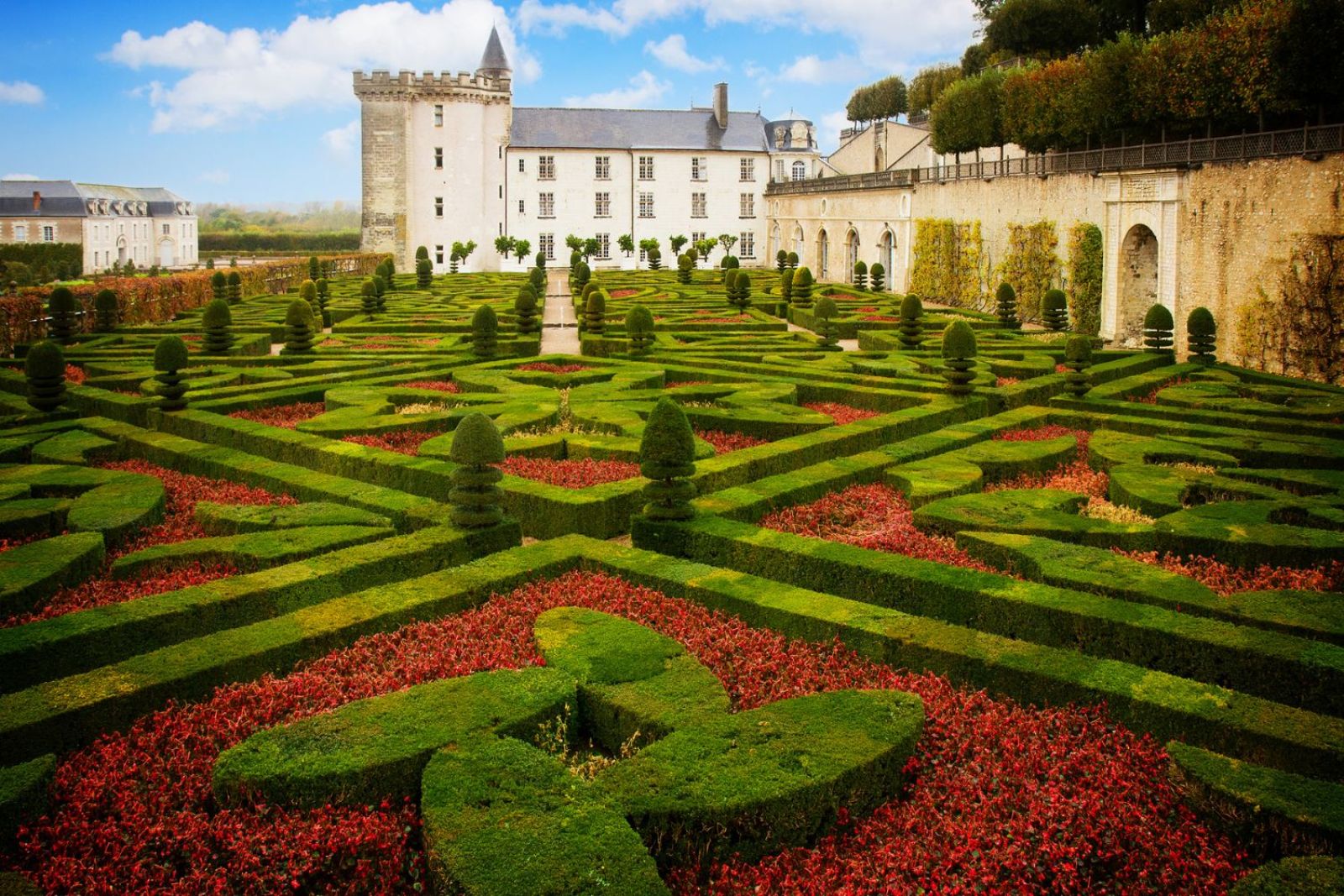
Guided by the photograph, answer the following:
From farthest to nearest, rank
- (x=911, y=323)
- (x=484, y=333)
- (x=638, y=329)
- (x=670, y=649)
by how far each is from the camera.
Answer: (x=911, y=323) → (x=638, y=329) → (x=484, y=333) → (x=670, y=649)

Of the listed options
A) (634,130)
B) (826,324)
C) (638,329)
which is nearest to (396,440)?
(638,329)

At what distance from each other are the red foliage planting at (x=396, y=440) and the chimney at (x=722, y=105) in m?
54.4

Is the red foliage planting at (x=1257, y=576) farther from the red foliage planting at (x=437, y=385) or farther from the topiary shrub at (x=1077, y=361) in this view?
the red foliage planting at (x=437, y=385)

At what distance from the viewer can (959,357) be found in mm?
15656

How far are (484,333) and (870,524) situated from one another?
1170 centimetres

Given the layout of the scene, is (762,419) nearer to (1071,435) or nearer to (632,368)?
(1071,435)

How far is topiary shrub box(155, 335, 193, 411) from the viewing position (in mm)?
14383

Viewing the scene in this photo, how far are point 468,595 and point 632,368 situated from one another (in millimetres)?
10565

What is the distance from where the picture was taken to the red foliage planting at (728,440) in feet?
43.6

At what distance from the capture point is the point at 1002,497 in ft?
33.2

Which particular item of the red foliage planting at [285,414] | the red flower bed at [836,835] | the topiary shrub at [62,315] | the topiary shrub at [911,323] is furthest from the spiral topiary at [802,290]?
the red flower bed at [836,835]

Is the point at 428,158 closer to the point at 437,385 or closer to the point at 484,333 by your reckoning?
the point at 484,333

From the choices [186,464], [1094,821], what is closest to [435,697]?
[1094,821]

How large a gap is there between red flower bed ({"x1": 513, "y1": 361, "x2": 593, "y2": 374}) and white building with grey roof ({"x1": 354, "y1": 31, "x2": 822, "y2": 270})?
40.5 metres
